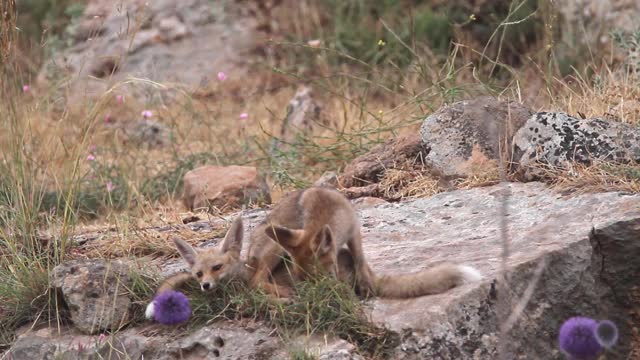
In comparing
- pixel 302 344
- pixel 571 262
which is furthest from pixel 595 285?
pixel 302 344

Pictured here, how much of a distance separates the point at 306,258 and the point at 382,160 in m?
2.20

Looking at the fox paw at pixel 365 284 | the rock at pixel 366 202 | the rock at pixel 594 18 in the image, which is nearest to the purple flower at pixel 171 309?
the fox paw at pixel 365 284

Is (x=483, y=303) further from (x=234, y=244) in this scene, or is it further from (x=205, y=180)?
(x=205, y=180)

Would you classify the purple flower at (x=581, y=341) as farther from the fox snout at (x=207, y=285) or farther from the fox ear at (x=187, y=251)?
the fox ear at (x=187, y=251)

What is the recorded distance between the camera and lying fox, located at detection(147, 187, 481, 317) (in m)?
4.73

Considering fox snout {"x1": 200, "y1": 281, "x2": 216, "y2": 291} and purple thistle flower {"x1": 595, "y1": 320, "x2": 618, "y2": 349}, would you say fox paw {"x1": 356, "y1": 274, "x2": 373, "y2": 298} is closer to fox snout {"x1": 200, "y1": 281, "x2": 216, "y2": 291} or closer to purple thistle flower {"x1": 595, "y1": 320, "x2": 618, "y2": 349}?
fox snout {"x1": 200, "y1": 281, "x2": 216, "y2": 291}

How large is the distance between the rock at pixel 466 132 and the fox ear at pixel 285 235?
1.86 m

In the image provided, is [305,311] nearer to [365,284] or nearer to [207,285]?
[365,284]

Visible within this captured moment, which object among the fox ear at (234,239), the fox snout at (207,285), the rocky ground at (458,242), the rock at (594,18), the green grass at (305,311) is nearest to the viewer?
the green grass at (305,311)

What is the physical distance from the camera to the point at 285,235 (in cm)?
Answer: 470

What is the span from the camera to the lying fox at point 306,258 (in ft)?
15.5

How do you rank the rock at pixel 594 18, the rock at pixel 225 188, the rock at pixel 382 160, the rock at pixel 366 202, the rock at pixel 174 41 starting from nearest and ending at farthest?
the rock at pixel 366 202, the rock at pixel 382 160, the rock at pixel 225 188, the rock at pixel 594 18, the rock at pixel 174 41

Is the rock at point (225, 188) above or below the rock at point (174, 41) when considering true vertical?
above

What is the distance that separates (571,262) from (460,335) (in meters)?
0.64
